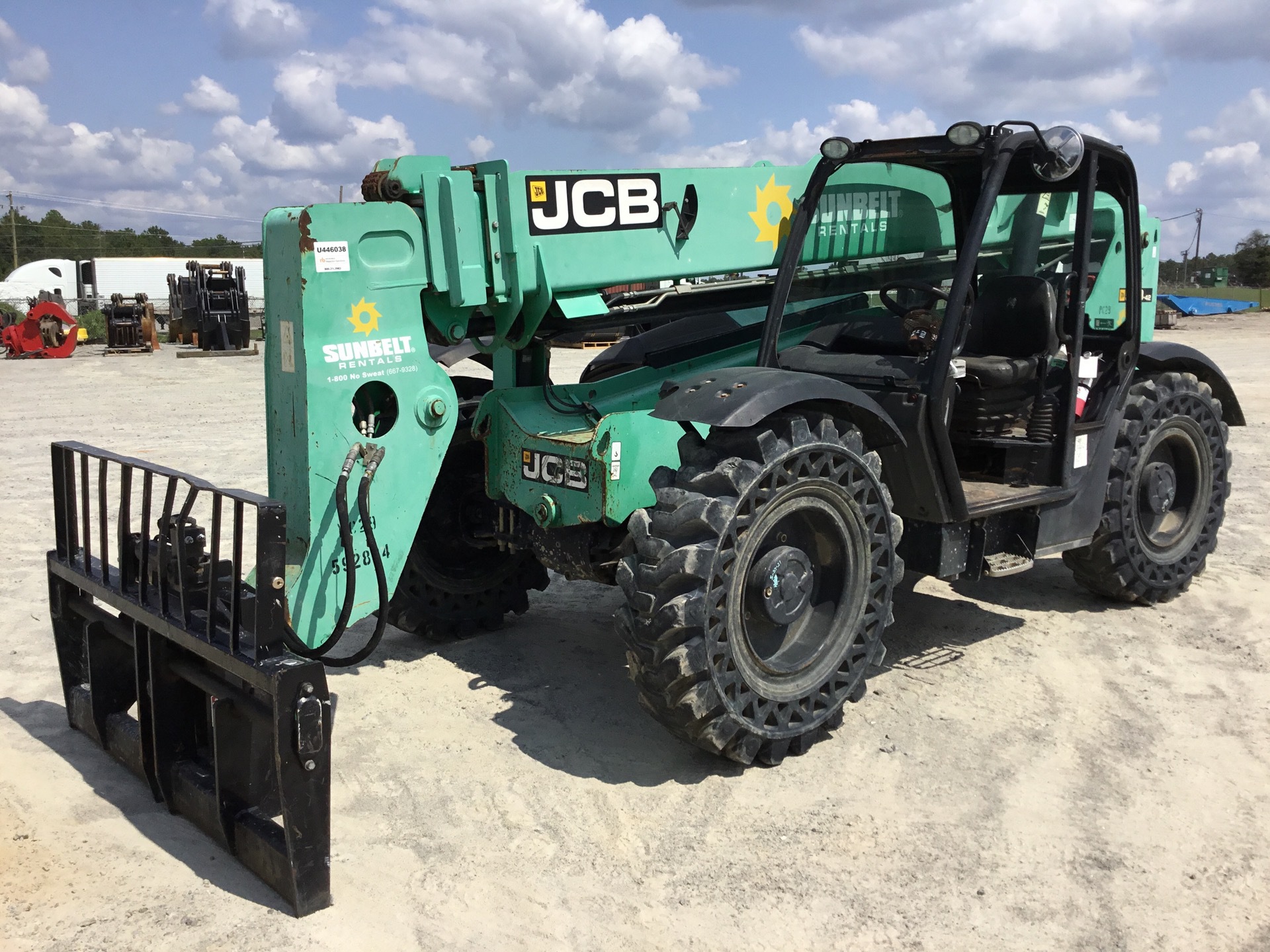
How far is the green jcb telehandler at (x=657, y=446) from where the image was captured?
12.3 feet

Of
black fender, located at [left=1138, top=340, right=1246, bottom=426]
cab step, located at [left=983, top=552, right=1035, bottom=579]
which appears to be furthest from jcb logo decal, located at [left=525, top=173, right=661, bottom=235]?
black fender, located at [left=1138, top=340, right=1246, bottom=426]

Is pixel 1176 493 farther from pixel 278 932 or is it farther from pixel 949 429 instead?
pixel 278 932

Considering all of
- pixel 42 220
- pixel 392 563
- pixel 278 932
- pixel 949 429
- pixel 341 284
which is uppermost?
pixel 42 220

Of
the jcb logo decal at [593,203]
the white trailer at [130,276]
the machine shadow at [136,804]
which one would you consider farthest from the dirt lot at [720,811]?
the white trailer at [130,276]

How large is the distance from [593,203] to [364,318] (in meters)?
1.08

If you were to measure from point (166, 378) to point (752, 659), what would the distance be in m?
17.4

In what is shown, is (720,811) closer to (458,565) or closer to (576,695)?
(576,695)

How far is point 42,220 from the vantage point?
68312mm

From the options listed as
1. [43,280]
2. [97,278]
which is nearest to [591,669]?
[97,278]

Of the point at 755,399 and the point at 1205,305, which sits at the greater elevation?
the point at 1205,305

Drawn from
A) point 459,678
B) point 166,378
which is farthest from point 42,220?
point 459,678

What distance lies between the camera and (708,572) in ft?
12.4

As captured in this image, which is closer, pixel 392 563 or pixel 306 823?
pixel 306 823

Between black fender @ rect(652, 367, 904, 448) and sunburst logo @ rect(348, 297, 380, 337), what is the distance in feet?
3.54
